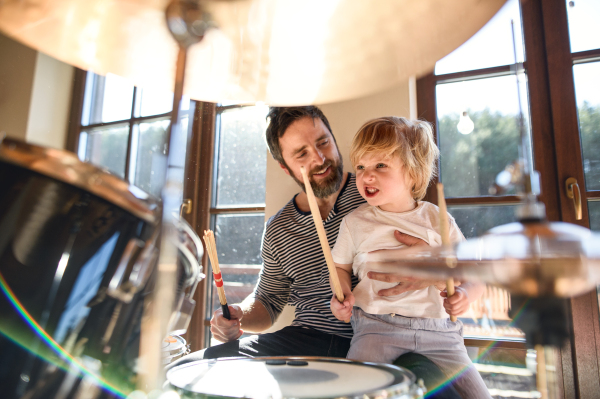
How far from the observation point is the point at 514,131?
1248 millimetres

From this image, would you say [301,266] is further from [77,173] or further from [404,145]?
[77,173]

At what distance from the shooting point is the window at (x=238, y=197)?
161 centimetres

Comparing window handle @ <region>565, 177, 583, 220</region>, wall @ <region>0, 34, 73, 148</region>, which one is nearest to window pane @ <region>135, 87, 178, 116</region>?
wall @ <region>0, 34, 73, 148</region>

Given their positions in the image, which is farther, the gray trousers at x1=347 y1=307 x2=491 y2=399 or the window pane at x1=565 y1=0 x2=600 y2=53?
the window pane at x1=565 y1=0 x2=600 y2=53

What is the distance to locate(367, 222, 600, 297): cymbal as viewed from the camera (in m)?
0.31

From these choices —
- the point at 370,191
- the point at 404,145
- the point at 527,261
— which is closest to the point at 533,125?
the point at 404,145

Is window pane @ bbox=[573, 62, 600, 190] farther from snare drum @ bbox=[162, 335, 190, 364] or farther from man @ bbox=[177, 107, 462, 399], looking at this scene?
snare drum @ bbox=[162, 335, 190, 364]

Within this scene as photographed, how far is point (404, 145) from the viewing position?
100cm

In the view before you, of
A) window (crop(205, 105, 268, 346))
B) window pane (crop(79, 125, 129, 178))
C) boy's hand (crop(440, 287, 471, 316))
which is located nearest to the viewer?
boy's hand (crop(440, 287, 471, 316))

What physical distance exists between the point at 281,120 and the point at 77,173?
0.94 metres

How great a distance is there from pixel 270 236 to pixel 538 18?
1.08 metres

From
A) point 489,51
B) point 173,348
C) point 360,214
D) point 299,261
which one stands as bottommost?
point 173,348

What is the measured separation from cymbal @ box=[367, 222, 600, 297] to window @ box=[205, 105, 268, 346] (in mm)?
1269

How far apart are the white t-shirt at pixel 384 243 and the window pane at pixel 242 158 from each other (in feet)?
2.03
